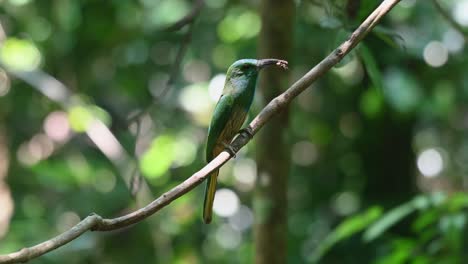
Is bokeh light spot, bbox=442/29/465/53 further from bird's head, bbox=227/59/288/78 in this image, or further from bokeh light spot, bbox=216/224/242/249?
bird's head, bbox=227/59/288/78

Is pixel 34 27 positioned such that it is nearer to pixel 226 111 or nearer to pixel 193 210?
pixel 193 210

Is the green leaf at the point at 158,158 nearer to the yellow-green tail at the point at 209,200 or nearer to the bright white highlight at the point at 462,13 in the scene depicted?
the yellow-green tail at the point at 209,200

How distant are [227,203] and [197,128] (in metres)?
0.68

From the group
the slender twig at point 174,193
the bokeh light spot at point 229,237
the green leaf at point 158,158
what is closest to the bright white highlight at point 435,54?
the green leaf at point 158,158

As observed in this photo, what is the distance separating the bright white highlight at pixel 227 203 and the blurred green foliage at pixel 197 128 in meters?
0.02

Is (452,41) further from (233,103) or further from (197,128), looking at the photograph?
(233,103)

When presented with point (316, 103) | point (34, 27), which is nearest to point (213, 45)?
point (316, 103)

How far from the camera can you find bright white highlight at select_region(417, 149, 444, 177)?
21.4 ft

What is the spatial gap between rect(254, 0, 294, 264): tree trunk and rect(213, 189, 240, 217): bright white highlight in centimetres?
274

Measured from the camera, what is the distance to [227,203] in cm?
611

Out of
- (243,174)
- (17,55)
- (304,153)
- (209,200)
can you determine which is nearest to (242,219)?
(243,174)

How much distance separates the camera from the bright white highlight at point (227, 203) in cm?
609

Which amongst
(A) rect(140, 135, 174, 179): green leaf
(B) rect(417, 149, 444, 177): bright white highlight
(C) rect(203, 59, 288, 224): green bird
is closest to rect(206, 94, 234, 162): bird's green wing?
(C) rect(203, 59, 288, 224): green bird

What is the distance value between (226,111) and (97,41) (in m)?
3.54
